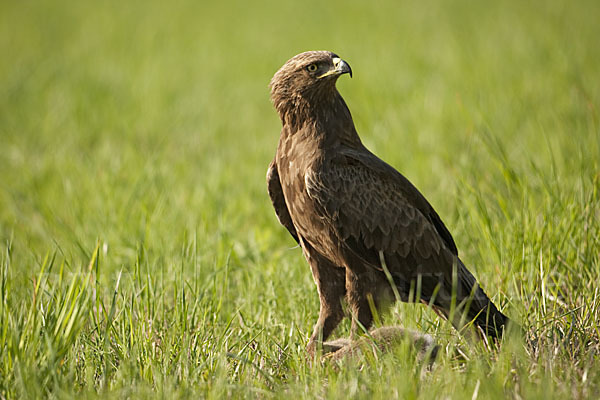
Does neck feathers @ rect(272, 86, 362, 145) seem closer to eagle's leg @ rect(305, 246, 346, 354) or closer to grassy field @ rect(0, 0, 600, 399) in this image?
eagle's leg @ rect(305, 246, 346, 354)

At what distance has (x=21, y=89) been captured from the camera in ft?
32.1

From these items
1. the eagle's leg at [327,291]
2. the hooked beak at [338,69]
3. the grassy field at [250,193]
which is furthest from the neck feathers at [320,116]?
the grassy field at [250,193]

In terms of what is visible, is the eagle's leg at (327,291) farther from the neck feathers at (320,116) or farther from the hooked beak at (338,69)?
the hooked beak at (338,69)

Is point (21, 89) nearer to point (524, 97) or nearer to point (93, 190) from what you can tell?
point (93, 190)

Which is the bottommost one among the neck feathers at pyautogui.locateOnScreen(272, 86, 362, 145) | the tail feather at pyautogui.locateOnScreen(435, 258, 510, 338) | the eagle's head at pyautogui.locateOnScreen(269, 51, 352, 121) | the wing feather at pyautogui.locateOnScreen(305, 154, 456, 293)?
the tail feather at pyautogui.locateOnScreen(435, 258, 510, 338)

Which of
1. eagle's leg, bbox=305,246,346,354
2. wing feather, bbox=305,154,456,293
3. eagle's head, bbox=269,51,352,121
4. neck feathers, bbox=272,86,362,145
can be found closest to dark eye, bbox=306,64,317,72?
eagle's head, bbox=269,51,352,121

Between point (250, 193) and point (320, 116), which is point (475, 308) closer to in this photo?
point (320, 116)

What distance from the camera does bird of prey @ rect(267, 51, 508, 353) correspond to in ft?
11.8

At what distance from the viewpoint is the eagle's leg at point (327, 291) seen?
153 inches

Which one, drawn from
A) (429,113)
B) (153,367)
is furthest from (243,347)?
(429,113)

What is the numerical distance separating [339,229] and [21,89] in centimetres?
776

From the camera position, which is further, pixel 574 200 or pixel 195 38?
pixel 195 38

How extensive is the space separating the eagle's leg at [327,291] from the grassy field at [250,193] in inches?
6.5

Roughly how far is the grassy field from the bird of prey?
0.23 metres
